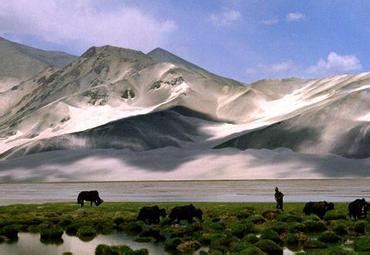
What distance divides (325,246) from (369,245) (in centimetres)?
280

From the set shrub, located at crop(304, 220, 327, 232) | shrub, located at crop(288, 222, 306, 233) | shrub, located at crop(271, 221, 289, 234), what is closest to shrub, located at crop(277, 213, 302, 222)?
shrub, located at crop(304, 220, 327, 232)

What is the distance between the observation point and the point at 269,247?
104 feet

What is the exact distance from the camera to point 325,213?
50.3 meters

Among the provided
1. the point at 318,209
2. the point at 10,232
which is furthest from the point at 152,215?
the point at 318,209

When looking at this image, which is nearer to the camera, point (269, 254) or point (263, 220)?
point (269, 254)

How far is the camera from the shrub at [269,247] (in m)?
31.8

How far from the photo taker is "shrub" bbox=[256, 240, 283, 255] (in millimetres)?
31750

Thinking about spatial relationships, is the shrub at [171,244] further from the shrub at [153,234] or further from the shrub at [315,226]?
the shrub at [315,226]

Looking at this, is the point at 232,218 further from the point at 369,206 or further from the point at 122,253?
the point at 122,253

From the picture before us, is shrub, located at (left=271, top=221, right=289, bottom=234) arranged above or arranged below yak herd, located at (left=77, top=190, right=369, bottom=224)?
below

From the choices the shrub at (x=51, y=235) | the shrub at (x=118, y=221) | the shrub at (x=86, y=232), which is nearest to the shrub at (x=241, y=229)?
the shrub at (x=86, y=232)

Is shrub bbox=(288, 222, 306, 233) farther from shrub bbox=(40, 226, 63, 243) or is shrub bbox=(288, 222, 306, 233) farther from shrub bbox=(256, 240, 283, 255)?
shrub bbox=(40, 226, 63, 243)

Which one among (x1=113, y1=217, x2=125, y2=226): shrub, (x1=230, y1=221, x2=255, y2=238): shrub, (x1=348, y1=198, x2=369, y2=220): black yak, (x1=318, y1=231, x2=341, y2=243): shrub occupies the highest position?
(x1=348, y1=198, x2=369, y2=220): black yak

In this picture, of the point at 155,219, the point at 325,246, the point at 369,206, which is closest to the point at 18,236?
the point at 155,219
